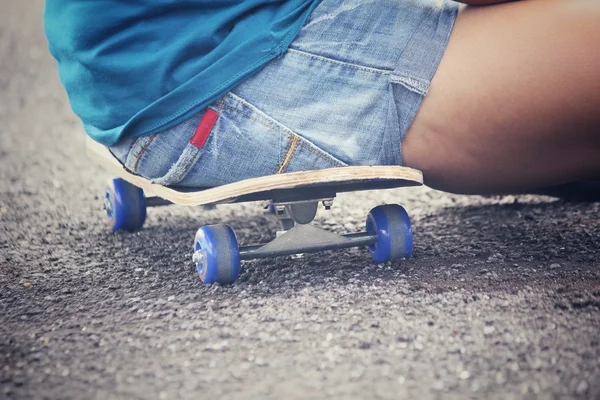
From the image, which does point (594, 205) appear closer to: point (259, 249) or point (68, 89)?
point (259, 249)

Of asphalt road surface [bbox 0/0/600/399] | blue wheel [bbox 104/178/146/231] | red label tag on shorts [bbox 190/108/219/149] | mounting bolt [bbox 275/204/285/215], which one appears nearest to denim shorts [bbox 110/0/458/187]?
red label tag on shorts [bbox 190/108/219/149]

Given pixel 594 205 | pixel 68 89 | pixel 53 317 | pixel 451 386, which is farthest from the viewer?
pixel 594 205

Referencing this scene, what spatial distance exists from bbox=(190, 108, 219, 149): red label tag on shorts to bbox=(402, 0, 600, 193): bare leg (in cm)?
39

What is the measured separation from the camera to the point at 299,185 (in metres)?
1.39

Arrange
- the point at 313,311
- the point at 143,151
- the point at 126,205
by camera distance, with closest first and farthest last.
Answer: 1. the point at 313,311
2. the point at 143,151
3. the point at 126,205

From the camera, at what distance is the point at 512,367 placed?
1082mm

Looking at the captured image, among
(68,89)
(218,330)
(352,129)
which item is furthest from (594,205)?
(68,89)

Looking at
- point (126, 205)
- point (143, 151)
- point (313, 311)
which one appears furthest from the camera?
point (126, 205)

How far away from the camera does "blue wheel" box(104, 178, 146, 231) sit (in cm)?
193

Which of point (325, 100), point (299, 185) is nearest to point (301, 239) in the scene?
point (299, 185)

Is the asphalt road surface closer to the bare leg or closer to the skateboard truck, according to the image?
the skateboard truck

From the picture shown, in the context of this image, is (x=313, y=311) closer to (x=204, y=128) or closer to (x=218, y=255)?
(x=218, y=255)

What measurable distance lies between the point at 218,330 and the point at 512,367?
0.50 metres

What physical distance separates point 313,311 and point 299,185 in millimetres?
240
